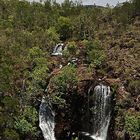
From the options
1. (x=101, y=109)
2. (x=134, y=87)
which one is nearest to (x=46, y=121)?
(x=101, y=109)

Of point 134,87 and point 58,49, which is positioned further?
point 58,49

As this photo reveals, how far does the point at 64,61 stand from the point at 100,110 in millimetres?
10395

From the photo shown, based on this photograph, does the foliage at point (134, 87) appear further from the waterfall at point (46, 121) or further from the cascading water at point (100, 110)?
the waterfall at point (46, 121)

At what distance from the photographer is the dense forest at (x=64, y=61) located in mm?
37000

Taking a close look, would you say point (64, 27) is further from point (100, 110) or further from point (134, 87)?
point (100, 110)

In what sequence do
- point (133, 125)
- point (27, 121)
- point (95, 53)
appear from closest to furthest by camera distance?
point (133, 125) < point (27, 121) < point (95, 53)

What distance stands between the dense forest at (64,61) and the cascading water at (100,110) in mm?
710

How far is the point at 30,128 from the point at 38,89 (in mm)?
4839


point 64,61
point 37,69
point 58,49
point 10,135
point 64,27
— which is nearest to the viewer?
point 10,135

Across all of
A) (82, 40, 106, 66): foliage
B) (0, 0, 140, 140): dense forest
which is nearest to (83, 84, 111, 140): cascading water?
(0, 0, 140, 140): dense forest

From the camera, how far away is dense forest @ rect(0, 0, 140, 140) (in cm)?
3700

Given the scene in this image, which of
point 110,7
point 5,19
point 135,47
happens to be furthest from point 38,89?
point 110,7

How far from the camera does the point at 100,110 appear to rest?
129 feet

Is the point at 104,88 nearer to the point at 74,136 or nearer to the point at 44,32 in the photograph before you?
the point at 74,136
